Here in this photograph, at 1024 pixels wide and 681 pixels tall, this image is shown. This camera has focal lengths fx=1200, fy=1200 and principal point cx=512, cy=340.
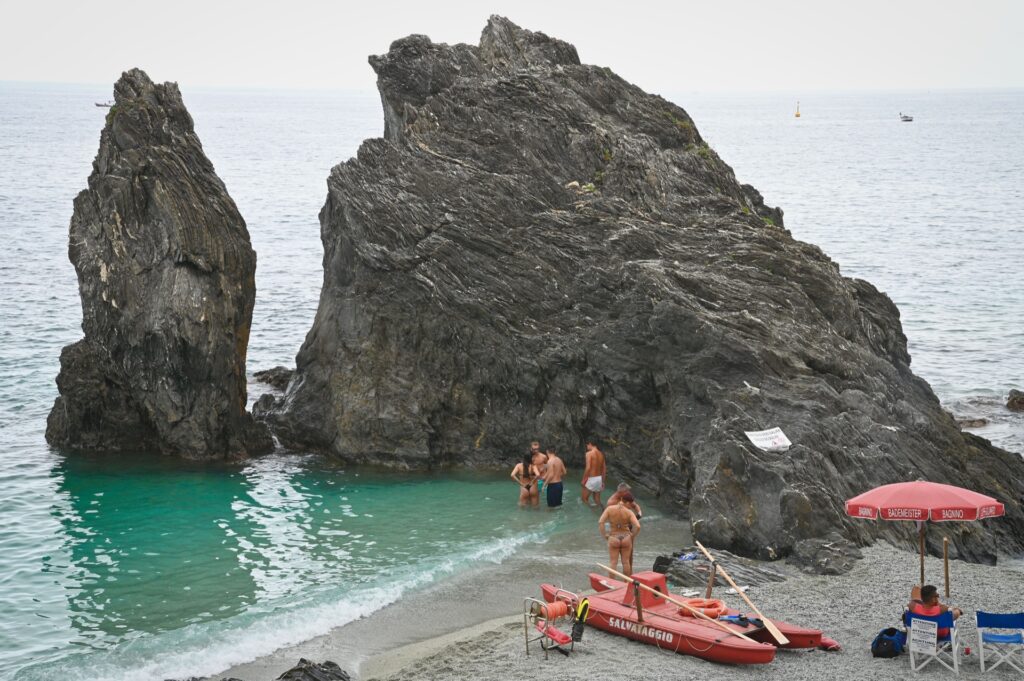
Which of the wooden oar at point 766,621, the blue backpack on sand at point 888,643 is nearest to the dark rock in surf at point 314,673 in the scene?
the wooden oar at point 766,621

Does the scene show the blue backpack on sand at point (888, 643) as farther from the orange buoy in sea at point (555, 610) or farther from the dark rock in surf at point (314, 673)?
the dark rock in surf at point (314, 673)

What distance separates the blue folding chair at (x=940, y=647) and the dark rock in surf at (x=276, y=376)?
27.5m

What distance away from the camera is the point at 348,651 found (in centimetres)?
2194

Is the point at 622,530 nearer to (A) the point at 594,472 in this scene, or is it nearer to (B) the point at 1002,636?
(A) the point at 594,472

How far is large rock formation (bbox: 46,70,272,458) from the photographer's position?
33438 millimetres

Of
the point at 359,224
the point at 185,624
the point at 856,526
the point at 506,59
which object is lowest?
the point at 185,624

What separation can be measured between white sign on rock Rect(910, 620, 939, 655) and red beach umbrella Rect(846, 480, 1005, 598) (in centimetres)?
180

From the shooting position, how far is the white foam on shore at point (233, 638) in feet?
70.2

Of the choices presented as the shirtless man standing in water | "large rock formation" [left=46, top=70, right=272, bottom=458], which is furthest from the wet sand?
"large rock formation" [left=46, top=70, right=272, bottom=458]

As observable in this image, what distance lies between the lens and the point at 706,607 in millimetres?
20891

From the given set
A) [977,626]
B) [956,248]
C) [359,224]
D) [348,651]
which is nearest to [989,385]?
[359,224]

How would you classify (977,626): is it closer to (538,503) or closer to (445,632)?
(445,632)

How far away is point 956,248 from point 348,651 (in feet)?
247

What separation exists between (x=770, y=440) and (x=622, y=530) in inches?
164
